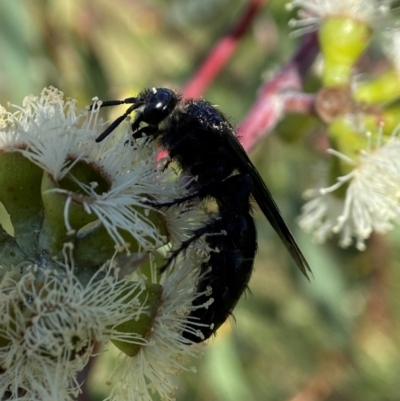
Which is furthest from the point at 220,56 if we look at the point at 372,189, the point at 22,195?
the point at 22,195

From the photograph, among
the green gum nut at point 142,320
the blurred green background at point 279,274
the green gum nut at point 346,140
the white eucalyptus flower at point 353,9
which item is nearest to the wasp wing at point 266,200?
the green gum nut at point 142,320

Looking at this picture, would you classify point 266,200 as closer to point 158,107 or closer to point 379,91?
point 158,107

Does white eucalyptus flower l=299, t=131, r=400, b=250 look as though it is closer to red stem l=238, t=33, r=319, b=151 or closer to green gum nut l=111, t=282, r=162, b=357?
red stem l=238, t=33, r=319, b=151

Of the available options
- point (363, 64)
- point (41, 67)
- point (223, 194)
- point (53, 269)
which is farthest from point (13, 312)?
point (363, 64)

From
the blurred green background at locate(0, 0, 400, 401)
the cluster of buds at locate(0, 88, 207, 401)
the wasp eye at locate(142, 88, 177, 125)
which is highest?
the wasp eye at locate(142, 88, 177, 125)

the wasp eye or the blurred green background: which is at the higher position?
the wasp eye

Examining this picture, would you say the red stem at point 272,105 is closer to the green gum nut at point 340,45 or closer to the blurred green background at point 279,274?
the green gum nut at point 340,45

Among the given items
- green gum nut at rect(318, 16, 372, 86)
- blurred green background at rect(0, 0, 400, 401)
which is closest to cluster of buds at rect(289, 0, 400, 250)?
green gum nut at rect(318, 16, 372, 86)

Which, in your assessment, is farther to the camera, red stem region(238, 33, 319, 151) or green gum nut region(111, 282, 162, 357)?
red stem region(238, 33, 319, 151)
